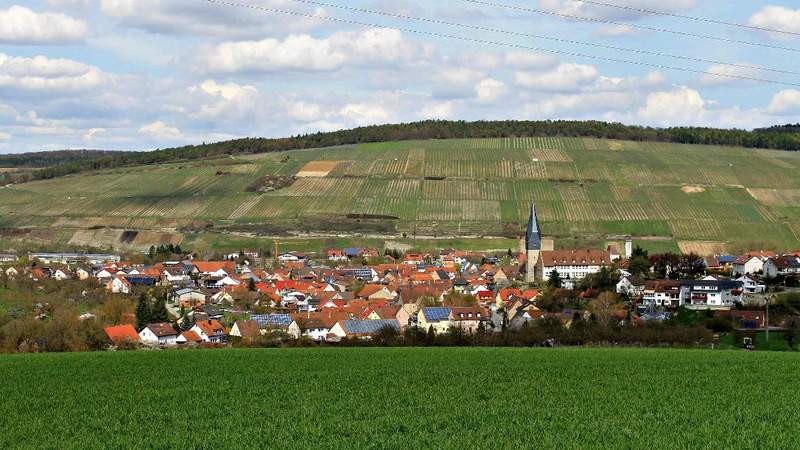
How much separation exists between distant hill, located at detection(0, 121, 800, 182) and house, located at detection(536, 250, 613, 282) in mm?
79135

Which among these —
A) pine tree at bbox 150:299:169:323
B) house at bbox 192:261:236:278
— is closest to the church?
house at bbox 192:261:236:278

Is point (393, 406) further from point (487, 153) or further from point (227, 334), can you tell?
point (487, 153)

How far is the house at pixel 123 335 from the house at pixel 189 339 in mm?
2431

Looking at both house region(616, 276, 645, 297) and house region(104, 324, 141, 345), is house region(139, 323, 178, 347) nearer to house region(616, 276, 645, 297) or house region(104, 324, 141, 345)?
house region(104, 324, 141, 345)

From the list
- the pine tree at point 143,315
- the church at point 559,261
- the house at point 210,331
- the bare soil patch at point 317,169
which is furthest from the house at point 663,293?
the bare soil patch at point 317,169

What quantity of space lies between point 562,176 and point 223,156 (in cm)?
5807

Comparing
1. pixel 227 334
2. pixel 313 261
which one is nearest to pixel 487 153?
pixel 313 261

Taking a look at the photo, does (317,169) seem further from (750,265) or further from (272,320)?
(272,320)

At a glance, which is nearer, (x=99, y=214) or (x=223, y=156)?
(x=99, y=214)

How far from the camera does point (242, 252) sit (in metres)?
115

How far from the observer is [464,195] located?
454ft

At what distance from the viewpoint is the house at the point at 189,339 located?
2242 inches

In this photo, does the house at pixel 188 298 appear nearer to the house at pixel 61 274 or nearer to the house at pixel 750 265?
the house at pixel 61 274

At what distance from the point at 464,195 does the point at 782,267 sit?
61.7 meters
